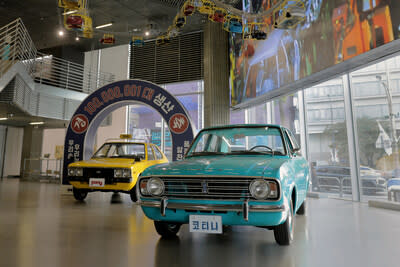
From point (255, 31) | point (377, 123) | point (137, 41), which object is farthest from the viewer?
point (137, 41)

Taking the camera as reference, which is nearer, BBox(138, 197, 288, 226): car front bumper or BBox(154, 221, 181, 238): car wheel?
BBox(138, 197, 288, 226): car front bumper

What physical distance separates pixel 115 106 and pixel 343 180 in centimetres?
638

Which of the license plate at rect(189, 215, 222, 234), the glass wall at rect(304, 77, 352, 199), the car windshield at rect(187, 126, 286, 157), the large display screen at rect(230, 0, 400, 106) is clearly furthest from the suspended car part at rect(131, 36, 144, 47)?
the license plate at rect(189, 215, 222, 234)

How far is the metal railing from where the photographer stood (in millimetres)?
8466

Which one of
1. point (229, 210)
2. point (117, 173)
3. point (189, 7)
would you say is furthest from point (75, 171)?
point (189, 7)

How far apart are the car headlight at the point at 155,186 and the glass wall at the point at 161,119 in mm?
9186

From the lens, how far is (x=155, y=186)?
8.61ft

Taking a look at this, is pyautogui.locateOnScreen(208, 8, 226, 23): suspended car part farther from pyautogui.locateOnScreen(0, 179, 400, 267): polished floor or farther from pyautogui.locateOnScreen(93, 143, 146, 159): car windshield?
pyautogui.locateOnScreen(0, 179, 400, 267): polished floor

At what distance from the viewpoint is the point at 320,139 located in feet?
25.6

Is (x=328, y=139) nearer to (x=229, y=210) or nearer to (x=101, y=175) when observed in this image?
(x=101, y=175)

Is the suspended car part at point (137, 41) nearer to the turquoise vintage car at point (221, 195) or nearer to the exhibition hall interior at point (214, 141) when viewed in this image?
the exhibition hall interior at point (214, 141)

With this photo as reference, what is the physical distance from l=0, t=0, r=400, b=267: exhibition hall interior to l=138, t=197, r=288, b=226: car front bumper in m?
0.01

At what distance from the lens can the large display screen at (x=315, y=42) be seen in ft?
14.6

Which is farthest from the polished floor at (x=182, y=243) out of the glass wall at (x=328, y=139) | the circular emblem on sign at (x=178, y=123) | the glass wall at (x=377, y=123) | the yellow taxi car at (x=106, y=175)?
the circular emblem on sign at (x=178, y=123)
